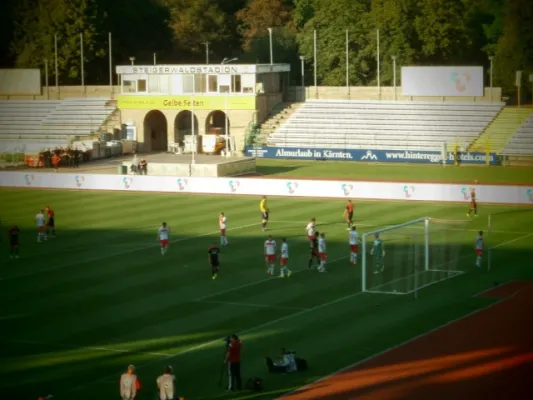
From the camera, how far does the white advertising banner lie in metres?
82.8

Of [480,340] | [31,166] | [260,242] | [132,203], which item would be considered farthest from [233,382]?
[31,166]

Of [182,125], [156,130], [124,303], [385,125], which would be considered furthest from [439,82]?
[124,303]

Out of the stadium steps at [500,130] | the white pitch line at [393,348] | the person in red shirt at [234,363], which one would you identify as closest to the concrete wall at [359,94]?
the stadium steps at [500,130]

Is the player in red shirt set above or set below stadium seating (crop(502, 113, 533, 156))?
below

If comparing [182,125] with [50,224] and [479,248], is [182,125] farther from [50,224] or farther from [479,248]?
[479,248]

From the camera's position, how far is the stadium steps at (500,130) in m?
76.7

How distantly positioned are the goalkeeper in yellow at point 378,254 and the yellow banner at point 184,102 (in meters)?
48.8

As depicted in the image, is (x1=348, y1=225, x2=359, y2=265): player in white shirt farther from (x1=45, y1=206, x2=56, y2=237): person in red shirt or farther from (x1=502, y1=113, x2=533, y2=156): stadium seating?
(x1=502, y1=113, x2=533, y2=156): stadium seating

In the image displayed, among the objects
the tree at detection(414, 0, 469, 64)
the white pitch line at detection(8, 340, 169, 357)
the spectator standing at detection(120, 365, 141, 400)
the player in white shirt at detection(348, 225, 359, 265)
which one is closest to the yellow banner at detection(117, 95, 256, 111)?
the tree at detection(414, 0, 469, 64)

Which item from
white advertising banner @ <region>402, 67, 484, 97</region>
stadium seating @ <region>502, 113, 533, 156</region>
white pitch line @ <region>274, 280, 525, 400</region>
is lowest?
white pitch line @ <region>274, 280, 525, 400</region>

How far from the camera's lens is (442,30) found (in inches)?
3445

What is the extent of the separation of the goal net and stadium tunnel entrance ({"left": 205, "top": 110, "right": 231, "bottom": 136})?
4622 centimetres

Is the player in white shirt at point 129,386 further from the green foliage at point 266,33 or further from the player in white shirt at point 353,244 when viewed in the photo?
the green foliage at point 266,33

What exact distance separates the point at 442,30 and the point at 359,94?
8.02 meters
